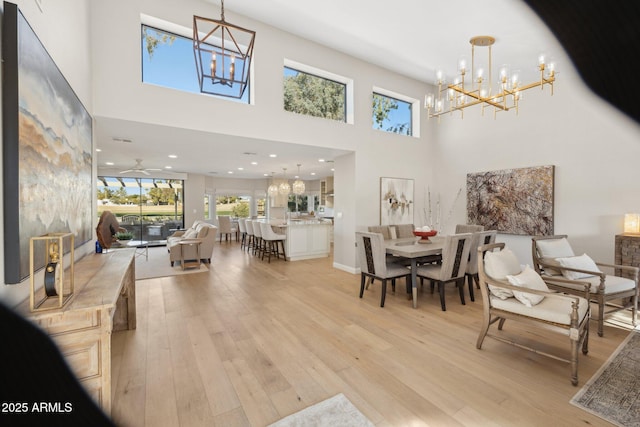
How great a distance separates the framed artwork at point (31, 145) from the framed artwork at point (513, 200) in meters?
6.01

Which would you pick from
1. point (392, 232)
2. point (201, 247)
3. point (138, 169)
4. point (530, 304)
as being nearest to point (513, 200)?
point (392, 232)

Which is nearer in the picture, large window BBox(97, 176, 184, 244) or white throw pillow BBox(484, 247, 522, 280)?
white throw pillow BBox(484, 247, 522, 280)

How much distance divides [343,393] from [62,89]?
276cm

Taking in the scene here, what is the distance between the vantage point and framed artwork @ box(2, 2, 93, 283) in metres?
1.12

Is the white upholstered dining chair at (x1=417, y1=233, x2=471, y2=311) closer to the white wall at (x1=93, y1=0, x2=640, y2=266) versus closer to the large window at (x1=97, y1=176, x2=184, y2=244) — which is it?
the white wall at (x1=93, y1=0, x2=640, y2=266)

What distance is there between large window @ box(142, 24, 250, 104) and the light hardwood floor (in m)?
2.95

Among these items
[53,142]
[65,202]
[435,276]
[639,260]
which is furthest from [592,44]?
[639,260]

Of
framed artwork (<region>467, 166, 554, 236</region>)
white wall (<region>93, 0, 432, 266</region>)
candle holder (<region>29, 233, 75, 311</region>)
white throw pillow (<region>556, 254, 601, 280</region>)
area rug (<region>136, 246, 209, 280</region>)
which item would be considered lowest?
area rug (<region>136, 246, 209, 280</region>)

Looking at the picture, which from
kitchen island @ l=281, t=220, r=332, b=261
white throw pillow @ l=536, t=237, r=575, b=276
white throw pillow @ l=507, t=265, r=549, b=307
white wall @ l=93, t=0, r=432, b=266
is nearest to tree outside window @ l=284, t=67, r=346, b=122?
white wall @ l=93, t=0, r=432, b=266

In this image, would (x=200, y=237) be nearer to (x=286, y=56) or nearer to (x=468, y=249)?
(x=286, y=56)

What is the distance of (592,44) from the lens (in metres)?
0.63

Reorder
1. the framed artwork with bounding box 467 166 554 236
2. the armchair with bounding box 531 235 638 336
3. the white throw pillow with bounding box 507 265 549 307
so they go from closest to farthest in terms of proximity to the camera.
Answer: the white throw pillow with bounding box 507 265 549 307, the armchair with bounding box 531 235 638 336, the framed artwork with bounding box 467 166 554 236

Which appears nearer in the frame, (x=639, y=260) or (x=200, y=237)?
(x=639, y=260)

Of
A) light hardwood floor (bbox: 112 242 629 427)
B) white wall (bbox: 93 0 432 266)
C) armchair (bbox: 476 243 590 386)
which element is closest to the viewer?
light hardwood floor (bbox: 112 242 629 427)
